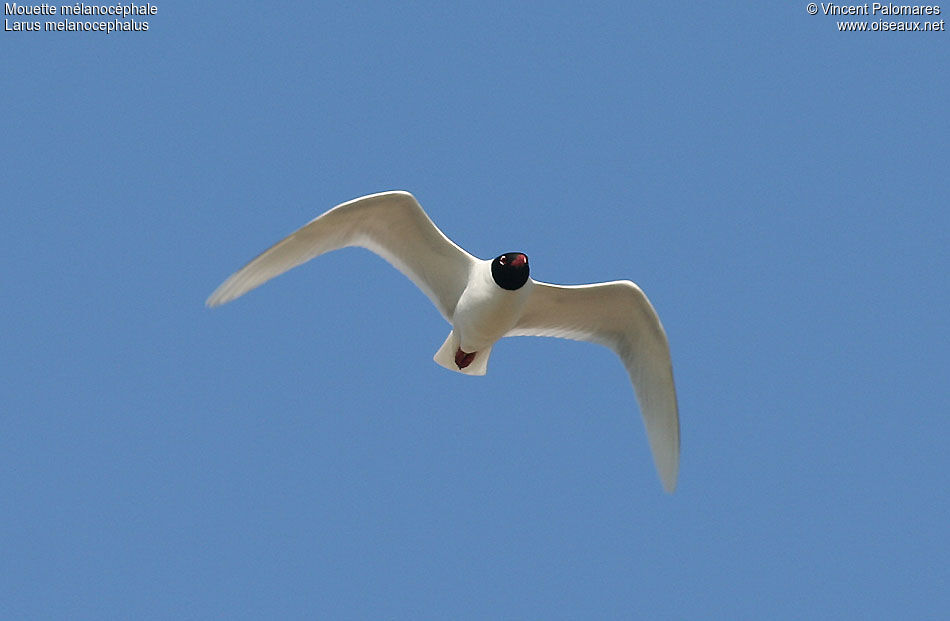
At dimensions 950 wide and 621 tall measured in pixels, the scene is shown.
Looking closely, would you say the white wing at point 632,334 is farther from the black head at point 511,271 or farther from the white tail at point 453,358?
the black head at point 511,271

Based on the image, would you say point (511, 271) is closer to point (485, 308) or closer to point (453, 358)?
point (485, 308)

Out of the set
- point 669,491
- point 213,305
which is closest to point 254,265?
point 213,305

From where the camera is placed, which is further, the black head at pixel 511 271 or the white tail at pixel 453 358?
the white tail at pixel 453 358

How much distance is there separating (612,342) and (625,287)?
27.5 inches

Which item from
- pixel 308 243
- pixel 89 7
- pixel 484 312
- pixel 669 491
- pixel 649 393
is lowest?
pixel 669 491

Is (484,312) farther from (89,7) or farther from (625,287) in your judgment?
(89,7)

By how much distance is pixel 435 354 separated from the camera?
37.7 feet

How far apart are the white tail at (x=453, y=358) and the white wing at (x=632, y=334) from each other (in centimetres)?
30

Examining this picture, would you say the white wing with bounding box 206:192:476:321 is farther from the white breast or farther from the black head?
the black head

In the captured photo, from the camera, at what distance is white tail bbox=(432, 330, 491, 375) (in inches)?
450

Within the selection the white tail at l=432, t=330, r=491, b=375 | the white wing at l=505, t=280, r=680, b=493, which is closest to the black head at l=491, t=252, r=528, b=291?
the white wing at l=505, t=280, r=680, b=493

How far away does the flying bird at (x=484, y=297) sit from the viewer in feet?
34.8

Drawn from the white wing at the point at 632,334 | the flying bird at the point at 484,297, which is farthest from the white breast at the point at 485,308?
the white wing at the point at 632,334

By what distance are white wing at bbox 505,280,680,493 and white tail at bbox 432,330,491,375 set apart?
0.98 ft
